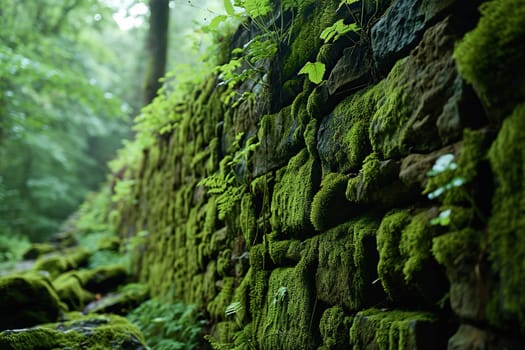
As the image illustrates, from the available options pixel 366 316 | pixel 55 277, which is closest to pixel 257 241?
pixel 366 316

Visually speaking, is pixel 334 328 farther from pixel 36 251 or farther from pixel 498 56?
pixel 36 251

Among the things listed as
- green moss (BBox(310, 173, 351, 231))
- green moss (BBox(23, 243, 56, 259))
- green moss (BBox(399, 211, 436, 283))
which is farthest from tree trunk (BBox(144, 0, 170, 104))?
green moss (BBox(399, 211, 436, 283))

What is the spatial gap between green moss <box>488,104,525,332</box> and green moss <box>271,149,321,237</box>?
3.83ft

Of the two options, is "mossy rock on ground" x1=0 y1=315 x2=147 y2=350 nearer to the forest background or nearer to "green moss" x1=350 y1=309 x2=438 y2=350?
"green moss" x1=350 y1=309 x2=438 y2=350

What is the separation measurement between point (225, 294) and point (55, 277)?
427cm

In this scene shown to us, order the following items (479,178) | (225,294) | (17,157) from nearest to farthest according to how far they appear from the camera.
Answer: (479,178) < (225,294) < (17,157)

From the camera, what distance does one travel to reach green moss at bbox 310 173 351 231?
2114 millimetres

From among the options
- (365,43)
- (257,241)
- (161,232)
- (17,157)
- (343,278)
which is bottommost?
(343,278)

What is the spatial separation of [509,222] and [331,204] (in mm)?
1005

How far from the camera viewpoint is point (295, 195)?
252 centimetres

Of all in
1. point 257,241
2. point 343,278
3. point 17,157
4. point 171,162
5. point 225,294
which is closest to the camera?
point 343,278

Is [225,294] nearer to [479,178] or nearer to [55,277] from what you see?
[479,178]

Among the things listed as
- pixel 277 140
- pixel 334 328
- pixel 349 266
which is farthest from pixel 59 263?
pixel 349 266

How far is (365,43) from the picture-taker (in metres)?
2.10
